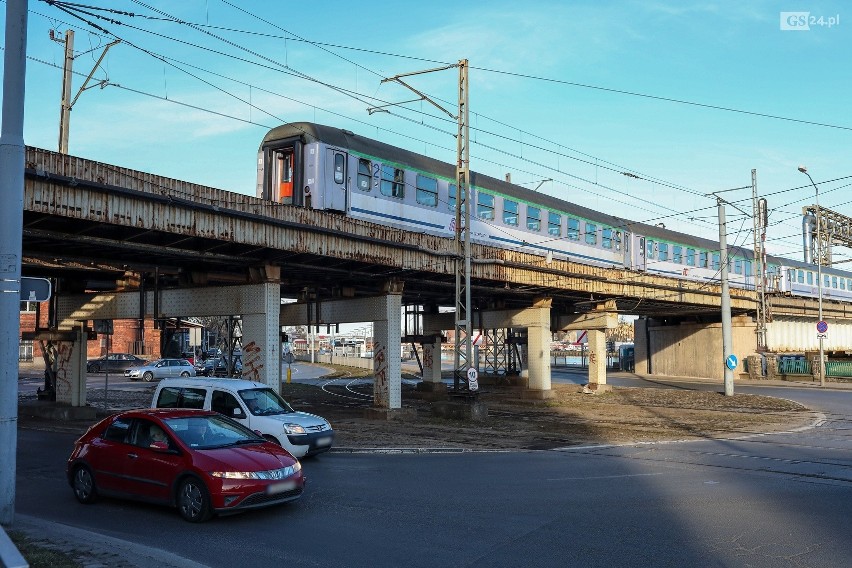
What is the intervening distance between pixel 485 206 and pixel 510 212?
2.02 meters

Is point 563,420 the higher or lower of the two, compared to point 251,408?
lower

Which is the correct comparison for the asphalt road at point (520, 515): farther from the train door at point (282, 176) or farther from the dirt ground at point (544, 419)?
the train door at point (282, 176)

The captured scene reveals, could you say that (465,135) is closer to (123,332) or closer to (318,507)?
(318,507)

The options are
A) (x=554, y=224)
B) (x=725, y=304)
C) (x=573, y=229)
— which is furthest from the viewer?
(x=573, y=229)

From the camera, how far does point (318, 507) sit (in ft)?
35.0

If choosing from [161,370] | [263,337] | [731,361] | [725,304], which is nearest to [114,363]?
[161,370]

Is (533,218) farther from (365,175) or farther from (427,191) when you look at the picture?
(365,175)

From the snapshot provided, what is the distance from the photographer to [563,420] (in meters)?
26.0

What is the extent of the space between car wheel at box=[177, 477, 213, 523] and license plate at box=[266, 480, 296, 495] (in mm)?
759

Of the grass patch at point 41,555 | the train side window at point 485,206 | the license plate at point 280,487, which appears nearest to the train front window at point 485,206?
the train side window at point 485,206

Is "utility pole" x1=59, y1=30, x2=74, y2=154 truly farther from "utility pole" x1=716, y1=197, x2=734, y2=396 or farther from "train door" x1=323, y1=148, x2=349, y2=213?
"utility pole" x1=716, y1=197, x2=734, y2=396

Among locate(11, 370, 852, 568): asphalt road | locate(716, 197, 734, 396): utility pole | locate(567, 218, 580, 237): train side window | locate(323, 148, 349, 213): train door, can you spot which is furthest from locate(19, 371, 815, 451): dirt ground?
locate(567, 218, 580, 237): train side window

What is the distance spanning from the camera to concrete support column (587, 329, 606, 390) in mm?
39688

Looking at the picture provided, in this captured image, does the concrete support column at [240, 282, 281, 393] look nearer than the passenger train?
Yes
